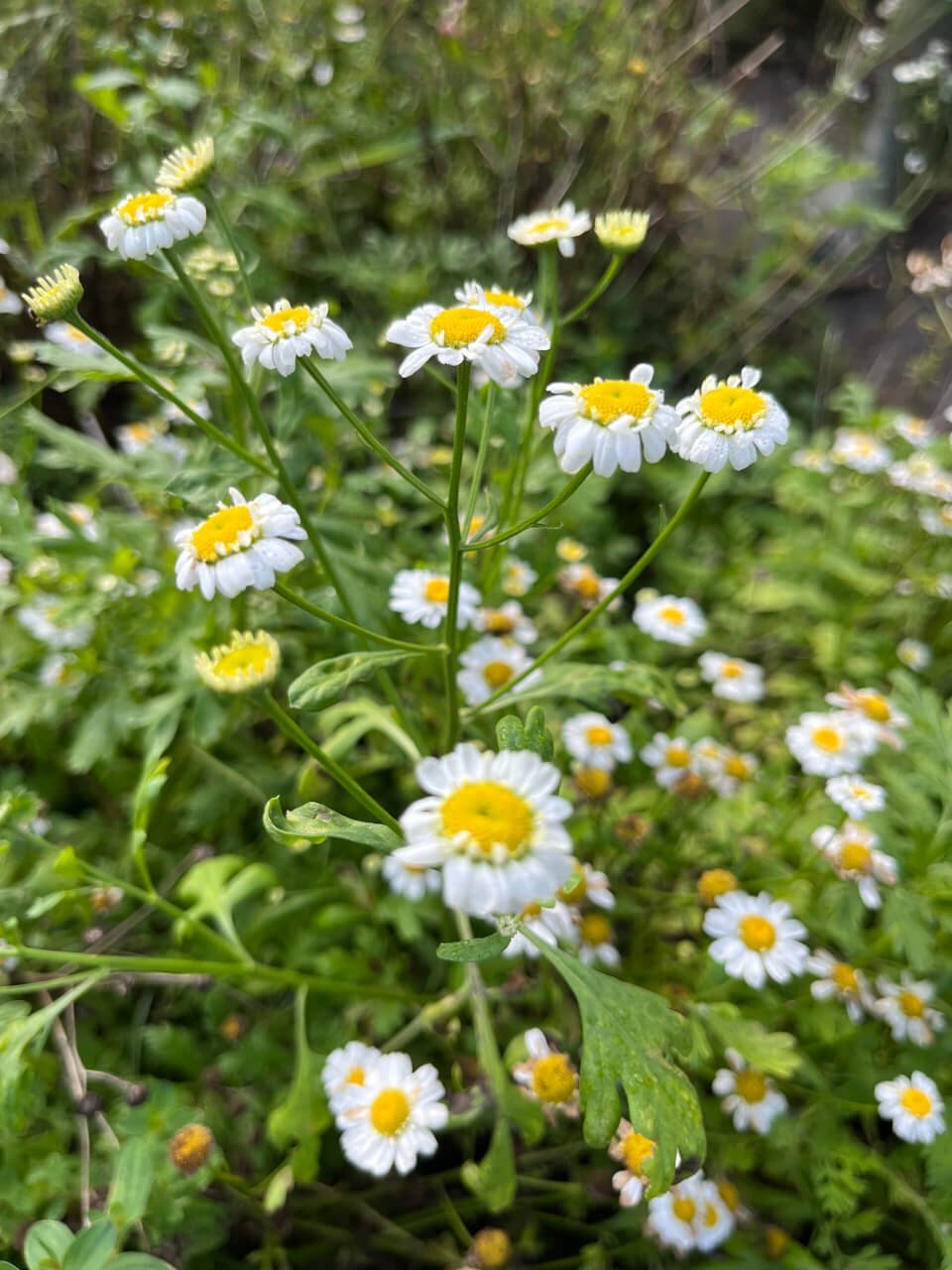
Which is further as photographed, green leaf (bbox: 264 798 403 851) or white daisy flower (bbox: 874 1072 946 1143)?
white daisy flower (bbox: 874 1072 946 1143)

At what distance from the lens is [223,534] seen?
85cm

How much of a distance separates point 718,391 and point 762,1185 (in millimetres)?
1295

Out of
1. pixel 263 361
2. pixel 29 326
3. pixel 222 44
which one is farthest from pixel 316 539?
pixel 222 44

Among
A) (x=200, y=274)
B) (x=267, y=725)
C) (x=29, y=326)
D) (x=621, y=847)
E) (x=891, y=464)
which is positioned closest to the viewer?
(x=200, y=274)

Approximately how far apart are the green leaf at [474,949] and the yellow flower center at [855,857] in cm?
74

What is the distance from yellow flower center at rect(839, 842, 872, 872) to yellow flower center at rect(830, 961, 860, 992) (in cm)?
17

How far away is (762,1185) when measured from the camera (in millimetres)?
1366

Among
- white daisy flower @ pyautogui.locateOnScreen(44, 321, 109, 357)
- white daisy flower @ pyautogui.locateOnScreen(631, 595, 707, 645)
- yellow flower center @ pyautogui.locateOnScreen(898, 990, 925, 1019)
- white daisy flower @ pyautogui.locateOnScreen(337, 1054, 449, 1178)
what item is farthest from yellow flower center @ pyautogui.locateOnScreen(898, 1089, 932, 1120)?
white daisy flower @ pyautogui.locateOnScreen(44, 321, 109, 357)

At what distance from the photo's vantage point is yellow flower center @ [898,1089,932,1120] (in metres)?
1.21

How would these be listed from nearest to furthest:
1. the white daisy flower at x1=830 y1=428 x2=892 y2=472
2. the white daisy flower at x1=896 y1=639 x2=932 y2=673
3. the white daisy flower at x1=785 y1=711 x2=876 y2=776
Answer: the white daisy flower at x1=785 y1=711 x2=876 y2=776, the white daisy flower at x1=896 y1=639 x2=932 y2=673, the white daisy flower at x1=830 y1=428 x2=892 y2=472

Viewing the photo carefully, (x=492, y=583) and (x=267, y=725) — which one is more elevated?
(x=492, y=583)

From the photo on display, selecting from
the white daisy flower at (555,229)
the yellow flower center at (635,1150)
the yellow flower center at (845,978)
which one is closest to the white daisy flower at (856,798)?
the yellow flower center at (845,978)

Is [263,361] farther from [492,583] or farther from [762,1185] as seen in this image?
[762,1185]

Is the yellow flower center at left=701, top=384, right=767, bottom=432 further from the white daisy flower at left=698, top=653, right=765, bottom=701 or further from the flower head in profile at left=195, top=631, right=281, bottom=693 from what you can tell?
the white daisy flower at left=698, top=653, right=765, bottom=701
